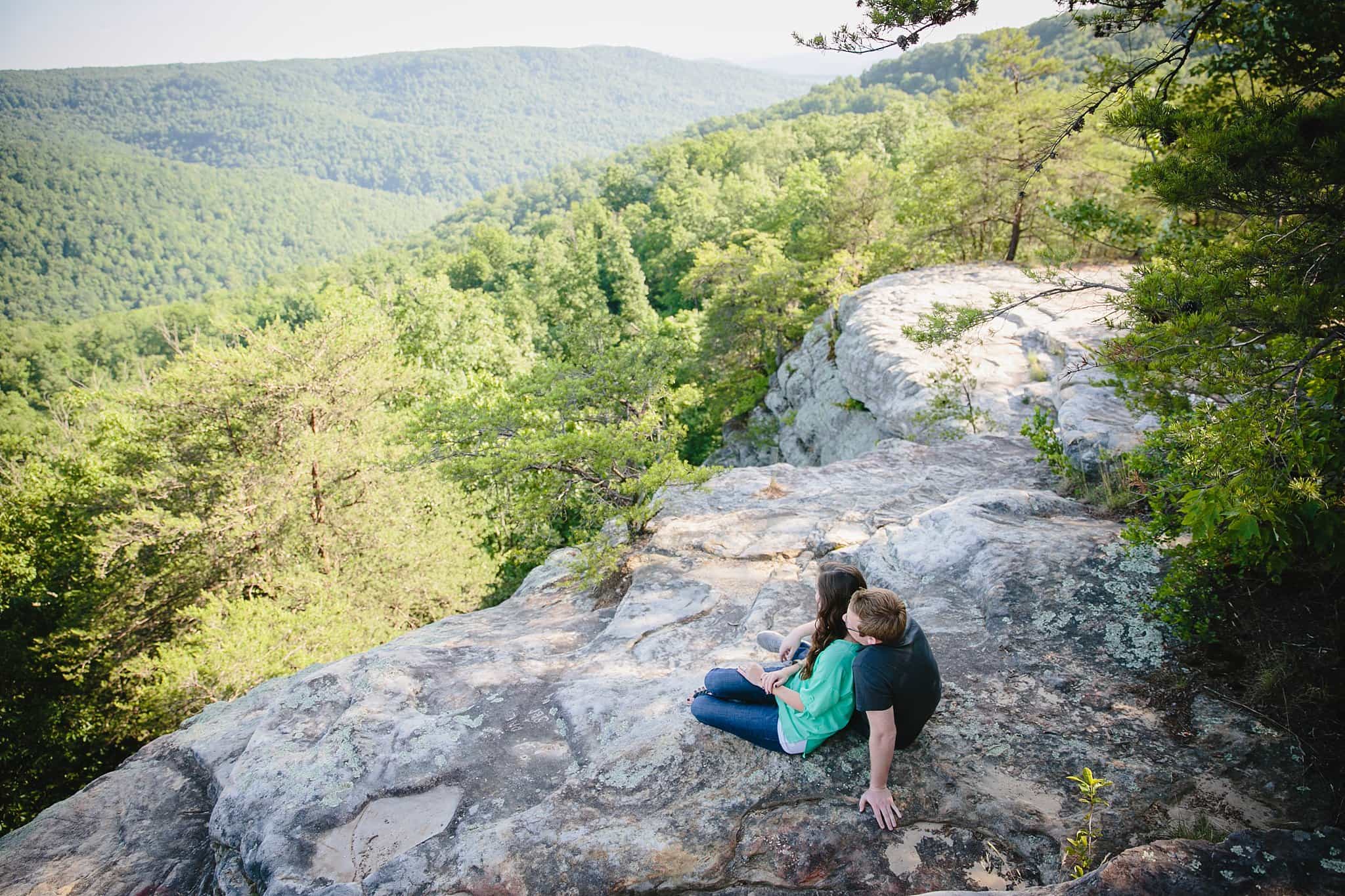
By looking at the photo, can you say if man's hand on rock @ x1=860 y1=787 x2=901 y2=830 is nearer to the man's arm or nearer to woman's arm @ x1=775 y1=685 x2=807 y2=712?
the man's arm

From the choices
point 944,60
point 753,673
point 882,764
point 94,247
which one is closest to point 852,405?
point 753,673

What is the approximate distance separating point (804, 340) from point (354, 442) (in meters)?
14.3

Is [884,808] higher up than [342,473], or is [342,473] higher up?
[884,808]

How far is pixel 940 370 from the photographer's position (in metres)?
13.8

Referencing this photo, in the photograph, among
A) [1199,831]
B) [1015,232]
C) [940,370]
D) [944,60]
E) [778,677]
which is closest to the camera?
[1199,831]

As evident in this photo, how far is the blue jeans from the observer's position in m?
4.02

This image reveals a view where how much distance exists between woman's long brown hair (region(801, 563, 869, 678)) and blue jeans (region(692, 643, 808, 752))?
244 millimetres

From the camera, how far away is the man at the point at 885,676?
3.41 m

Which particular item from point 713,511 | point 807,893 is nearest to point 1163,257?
point 807,893

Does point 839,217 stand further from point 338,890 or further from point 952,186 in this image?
point 338,890

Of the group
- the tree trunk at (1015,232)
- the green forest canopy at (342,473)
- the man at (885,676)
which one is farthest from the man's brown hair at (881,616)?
the tree trunk at (1015,232)

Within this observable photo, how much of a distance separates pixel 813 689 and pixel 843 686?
172mm

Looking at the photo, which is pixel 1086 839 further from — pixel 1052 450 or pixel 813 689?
pixel 1052 450

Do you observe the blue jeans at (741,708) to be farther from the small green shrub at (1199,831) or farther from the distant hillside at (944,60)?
the distant hillside at (944,60)
